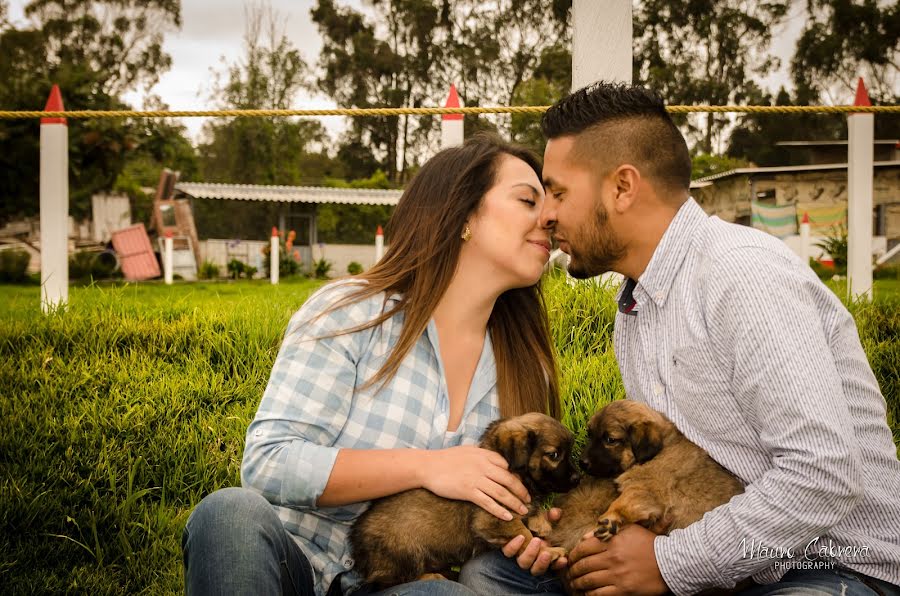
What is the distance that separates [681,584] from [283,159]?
34.2 m

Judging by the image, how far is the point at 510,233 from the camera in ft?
10.1

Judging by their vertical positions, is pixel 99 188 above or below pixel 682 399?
above

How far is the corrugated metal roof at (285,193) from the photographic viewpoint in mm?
24031

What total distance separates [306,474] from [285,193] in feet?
76.2

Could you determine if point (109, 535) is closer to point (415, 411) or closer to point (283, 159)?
point (415, 411)

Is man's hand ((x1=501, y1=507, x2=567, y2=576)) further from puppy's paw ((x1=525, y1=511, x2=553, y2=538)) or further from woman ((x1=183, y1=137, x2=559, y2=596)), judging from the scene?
puppy's paw ((x1=525, y1=511, x2=553, y2=538))

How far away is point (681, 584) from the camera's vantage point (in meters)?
2.23

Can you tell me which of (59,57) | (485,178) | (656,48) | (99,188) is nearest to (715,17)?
(656,48)

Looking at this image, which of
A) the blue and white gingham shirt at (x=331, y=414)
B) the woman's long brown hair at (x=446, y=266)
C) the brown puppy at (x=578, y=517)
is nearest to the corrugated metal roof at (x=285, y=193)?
the woman's long brown hair at (x=446, y=266)

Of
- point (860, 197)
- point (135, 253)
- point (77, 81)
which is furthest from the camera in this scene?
point (135, 253)

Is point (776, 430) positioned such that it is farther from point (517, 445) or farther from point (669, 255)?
point (517, 445)

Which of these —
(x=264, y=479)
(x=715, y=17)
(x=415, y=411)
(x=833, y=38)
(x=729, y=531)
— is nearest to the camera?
(x=729, y=531)

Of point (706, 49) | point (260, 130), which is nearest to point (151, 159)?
point (260, 130)

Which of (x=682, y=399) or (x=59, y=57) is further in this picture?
(x=59, y=57)
